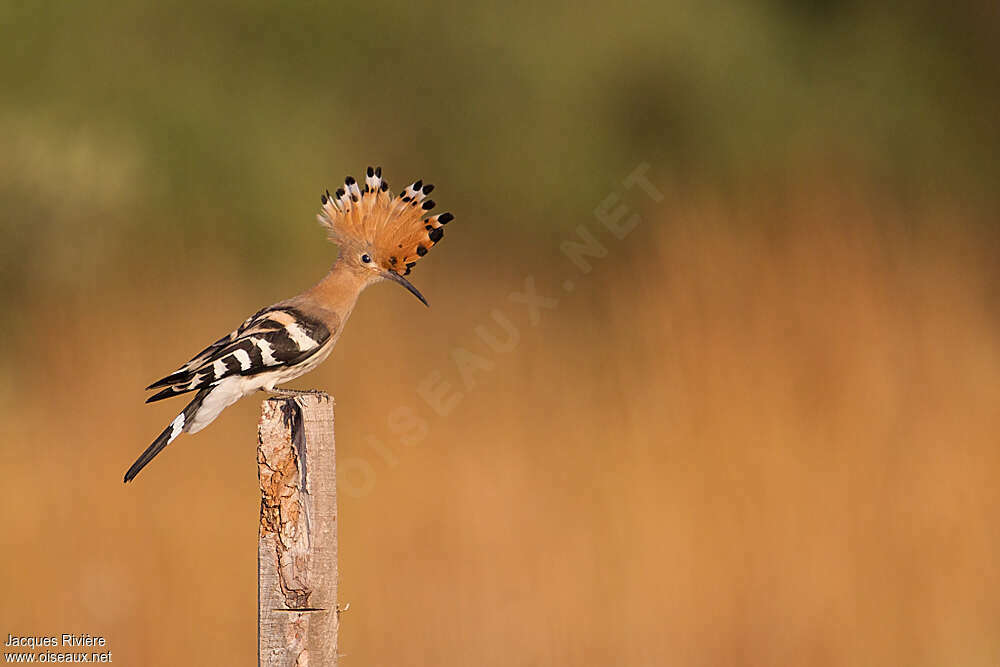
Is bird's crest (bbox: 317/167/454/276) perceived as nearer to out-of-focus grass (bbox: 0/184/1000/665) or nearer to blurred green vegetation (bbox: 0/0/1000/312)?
out-of-focus grass (bbox: 0/184/1000/665)

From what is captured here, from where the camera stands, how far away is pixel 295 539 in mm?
2242

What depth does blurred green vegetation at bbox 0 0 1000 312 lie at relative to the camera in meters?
4.81

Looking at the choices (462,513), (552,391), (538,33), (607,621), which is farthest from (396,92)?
(607,621)

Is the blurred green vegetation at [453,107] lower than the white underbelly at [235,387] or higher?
higher

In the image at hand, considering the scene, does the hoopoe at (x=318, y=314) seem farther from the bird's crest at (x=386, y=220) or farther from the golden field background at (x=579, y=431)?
the golden field background at (x=579, y=431)

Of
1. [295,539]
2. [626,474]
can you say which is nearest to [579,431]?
[626,474]

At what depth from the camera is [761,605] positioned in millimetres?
3674

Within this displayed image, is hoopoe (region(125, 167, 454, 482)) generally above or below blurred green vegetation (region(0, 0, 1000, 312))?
below

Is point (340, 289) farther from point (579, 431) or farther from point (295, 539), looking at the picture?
point (579, 431)

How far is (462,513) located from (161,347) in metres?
1.23

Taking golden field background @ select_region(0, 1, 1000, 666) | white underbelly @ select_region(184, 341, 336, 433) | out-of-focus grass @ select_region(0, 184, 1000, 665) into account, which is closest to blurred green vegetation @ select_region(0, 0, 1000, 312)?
golden field background @ select_region(0, 1, 1000, 666)

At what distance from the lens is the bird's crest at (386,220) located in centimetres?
261

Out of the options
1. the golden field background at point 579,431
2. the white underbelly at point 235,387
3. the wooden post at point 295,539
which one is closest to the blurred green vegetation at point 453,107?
the golden field background at point 579,431

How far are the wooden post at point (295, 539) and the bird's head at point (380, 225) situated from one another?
1.62ft
